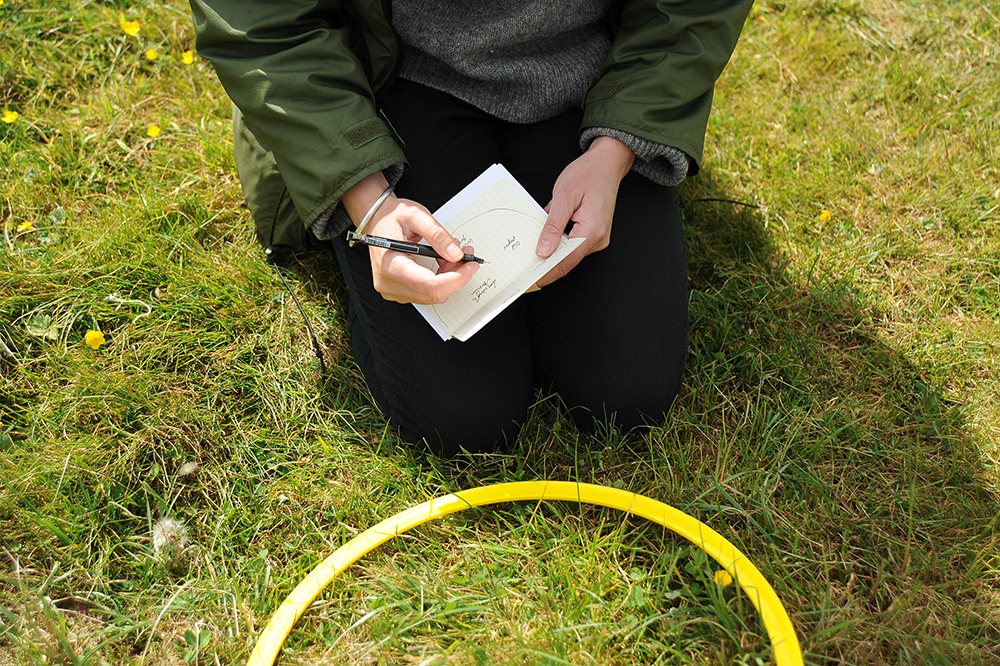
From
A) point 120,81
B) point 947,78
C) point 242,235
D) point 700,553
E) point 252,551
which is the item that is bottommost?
point 252,551

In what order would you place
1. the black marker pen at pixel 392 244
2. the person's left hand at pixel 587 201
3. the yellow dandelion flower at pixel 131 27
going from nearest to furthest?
1. the black marker pen at pixel 392 244
2. the person's left hand at pixel 587 201
3. the yellow dandelion flower at pixel 131 27

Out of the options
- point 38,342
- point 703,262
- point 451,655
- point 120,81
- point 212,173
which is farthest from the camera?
point 120,81

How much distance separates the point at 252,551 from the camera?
1967 millimetres

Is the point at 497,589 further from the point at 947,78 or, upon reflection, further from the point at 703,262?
the point at 947,78

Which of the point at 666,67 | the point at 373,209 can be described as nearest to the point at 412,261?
the point at 373,209

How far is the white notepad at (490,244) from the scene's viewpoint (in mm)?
1767

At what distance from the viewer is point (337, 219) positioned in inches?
72.8

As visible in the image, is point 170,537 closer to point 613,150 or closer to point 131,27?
point 613,150

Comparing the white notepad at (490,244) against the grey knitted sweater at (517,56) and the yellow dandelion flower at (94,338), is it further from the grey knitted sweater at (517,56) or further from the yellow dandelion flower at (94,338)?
the yellow dandelion flower at (94,338)

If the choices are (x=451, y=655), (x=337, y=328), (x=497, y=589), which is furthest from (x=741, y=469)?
(x=337, y=328)

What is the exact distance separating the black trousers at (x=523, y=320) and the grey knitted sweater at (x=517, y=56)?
0.06 meters

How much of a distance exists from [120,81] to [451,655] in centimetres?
276

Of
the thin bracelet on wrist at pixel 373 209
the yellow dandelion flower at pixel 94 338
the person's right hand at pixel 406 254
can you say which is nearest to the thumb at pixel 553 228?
the person's right hand at pixel 406 254

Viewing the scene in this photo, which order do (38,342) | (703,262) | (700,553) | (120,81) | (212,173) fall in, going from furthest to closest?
(120,81) → (212,173) → (703,262) → (38,342) → (700,553)
